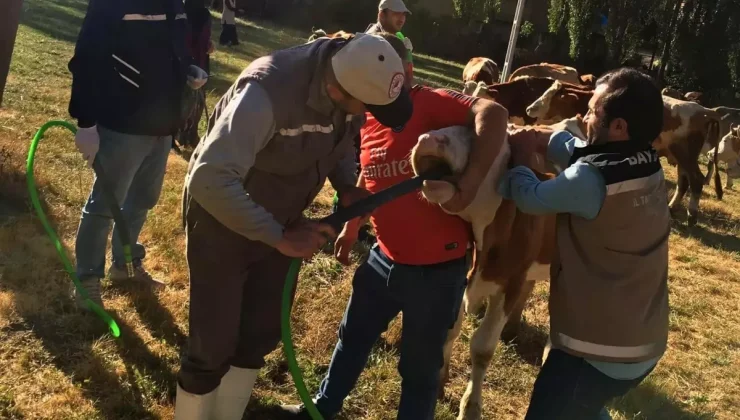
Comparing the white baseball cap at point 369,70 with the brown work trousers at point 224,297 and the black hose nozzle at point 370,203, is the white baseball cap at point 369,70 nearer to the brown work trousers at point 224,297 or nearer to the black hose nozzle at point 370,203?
the black hose nozzle at point 370,203

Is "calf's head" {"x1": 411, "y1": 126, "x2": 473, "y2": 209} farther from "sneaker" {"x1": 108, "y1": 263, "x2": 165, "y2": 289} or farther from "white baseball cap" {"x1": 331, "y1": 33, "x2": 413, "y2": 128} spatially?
"sneaker" {"x1": 108, "y1": 263, "x2": 165, "y2": 289}

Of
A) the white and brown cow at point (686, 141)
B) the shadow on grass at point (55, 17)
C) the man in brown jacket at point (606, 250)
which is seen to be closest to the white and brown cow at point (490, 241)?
the man in brown jacket at point (606, 250)

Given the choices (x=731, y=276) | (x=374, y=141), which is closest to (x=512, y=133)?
(x=374, y=141)

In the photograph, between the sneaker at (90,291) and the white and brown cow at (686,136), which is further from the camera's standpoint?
the white and brown cow at (686,136)

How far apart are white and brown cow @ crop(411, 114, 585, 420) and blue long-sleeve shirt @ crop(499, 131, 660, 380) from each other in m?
0.20

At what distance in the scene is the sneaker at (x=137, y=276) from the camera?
13.9 feet

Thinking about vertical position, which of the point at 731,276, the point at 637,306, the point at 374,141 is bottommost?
the point at 731,276

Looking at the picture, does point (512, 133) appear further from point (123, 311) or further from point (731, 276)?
point (731, 276)

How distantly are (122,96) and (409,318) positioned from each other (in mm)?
1884

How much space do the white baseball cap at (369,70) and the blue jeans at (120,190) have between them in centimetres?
185

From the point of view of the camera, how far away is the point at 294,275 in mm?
2521

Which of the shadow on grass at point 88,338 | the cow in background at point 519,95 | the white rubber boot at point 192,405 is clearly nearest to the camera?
the white rubber boot at point 192,405

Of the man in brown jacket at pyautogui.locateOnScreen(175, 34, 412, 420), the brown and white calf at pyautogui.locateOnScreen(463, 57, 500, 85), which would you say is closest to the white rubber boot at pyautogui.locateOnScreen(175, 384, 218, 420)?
the man in brown jacket at pyautogui.locateOnScreen(175, 34, 412, 420)

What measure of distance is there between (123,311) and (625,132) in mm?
2990
